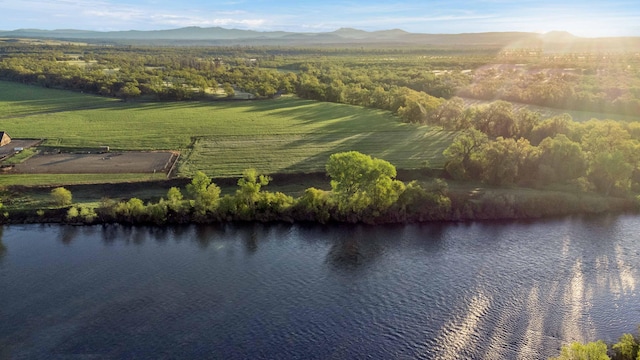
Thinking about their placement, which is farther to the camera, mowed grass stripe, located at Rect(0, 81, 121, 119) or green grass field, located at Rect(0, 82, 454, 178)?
mowed grass stripe, located at Rect(0, 81, 121, 119)

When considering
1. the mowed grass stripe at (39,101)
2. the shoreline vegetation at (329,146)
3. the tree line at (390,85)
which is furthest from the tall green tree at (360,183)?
the mowed grass stripe at (39,101)

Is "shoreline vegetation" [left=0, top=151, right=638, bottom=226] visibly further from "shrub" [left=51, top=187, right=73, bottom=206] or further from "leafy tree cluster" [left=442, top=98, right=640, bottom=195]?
"leafy tree cluster" [left=442, top=98, right=640, bottom=195]

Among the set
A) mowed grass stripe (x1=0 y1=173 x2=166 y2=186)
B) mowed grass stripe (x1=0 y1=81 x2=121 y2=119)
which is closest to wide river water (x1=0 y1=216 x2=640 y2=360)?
mowed grass stripe (x1=0 y1=173 x2=166 y2=186)

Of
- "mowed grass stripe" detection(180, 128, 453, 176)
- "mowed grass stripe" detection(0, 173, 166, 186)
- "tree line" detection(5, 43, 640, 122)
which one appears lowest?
"mowed grass stripe" detection(0, 173, 166, 186)

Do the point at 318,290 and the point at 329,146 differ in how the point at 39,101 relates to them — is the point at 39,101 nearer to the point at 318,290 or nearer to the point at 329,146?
the point at 329,146

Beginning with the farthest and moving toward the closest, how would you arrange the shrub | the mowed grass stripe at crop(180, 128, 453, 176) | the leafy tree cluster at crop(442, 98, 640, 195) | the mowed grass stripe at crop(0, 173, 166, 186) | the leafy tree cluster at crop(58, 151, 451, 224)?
the mowed grass stripe at crop(180, 128, 453, 176)
the mowed grass stripe at crop(0, 173, 166, 186)
the leafy tree cluster at crop(442, 98, 640, 195)
the shrub
the leafy tree cluster at crop(58, 151, 451, 224)

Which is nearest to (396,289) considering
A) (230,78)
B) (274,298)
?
(274,298)

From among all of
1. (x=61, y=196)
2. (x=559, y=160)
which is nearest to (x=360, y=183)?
(x=559, y=160)

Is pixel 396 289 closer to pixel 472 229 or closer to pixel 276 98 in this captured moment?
pixel 472 229
